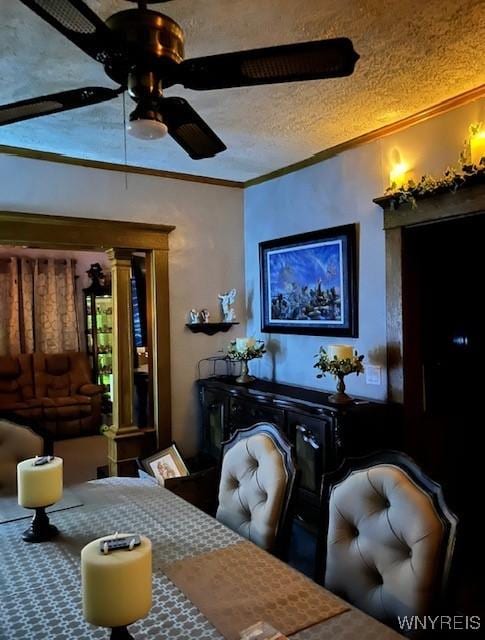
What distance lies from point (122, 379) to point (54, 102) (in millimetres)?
2556

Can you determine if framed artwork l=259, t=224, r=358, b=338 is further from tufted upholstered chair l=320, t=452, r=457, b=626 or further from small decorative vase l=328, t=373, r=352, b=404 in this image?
tufted upholstered chair l=320, t=452, r=457, b=626

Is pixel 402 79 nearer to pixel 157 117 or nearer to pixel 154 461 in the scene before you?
pixel 157 117

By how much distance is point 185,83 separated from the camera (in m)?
1.67

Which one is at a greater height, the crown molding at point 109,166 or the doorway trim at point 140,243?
the crown molding at point 109,166

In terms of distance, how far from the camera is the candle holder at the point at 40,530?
1.67 m

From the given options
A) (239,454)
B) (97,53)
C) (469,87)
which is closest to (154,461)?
(239,454)

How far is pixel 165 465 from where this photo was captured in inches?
128

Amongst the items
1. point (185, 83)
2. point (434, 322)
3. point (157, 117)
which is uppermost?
point (185, 83)

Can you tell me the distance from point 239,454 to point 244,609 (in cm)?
83

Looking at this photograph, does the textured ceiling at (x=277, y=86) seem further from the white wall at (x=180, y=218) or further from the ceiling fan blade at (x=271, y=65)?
Result: the ceiling fan blade at (x=271, y=65)

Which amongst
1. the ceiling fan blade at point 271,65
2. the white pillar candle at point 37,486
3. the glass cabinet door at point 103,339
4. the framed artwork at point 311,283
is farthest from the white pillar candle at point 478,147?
the glass cabinet door at point 103,339

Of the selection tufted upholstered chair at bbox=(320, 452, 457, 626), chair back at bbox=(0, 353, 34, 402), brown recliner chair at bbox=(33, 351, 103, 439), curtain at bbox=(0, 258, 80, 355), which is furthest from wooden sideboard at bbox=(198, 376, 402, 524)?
curtain at bbox=(0, 258, 80, 355)

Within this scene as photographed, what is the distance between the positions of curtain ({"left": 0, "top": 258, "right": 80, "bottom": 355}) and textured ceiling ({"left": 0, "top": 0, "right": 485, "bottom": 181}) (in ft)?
10.5

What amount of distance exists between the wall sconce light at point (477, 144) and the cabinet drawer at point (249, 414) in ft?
6.28
